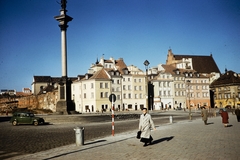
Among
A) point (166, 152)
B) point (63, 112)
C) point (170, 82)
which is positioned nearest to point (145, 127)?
point (166, 152)

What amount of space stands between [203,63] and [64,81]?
277 ft

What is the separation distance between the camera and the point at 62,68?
35375 millimetres

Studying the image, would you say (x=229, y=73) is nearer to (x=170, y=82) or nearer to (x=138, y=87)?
(x=170, y=82)

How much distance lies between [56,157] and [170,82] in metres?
80.2

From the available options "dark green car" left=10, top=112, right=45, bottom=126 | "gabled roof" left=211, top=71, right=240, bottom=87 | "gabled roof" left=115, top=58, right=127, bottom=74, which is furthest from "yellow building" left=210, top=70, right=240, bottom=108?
"dark green car" left=10, top=112, right=45, bottom=126

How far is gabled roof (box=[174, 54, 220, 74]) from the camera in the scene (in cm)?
10550

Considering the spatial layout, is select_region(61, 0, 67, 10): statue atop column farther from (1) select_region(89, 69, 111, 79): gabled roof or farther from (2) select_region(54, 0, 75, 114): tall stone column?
(1) select_region(89, 69, 111, 79): gabled roof

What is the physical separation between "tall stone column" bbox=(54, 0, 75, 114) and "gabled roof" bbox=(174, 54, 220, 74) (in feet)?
246

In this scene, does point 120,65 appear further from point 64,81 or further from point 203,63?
point 64,81

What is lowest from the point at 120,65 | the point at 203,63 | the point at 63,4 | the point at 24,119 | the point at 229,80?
the point at 24,119

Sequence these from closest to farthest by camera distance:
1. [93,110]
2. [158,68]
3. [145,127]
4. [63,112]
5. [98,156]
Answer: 1. [98,156]
2. [145,127]
3. [63,112]
4. [93,110]
5. [158,68]

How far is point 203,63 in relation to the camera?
108 m

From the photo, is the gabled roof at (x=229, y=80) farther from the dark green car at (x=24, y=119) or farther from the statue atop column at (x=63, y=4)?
the dark green car at (x=24, y=119)

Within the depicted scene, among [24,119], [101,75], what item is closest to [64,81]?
[24,119]
